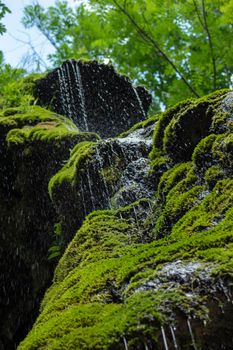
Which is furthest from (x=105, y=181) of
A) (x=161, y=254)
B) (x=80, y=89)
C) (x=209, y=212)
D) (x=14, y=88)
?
(x=80, y=89)

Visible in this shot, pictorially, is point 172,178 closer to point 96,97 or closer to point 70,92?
point 96,97

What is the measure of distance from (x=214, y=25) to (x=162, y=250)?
7627mm

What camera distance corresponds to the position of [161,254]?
104 inches

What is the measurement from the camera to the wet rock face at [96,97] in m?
9.85

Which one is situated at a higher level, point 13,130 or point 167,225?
point 13,130

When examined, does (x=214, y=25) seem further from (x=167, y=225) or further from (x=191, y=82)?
(x=167, y=225)

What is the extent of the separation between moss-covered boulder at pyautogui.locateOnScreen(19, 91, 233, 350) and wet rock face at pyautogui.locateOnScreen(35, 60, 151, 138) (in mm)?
4444

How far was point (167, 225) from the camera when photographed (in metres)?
3.91

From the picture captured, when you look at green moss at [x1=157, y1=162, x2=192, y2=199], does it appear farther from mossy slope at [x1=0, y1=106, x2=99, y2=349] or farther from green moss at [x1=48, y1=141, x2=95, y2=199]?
mossy slope at [x1=0, y1=106, x2=99, y2=349]

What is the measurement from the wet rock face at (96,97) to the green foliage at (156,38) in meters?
0.78

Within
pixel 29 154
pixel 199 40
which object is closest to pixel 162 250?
pixel 29 154

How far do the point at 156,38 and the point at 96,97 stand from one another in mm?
2362

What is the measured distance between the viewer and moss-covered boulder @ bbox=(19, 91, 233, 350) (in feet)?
6.80

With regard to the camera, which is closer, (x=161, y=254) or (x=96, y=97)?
(x=161, y=254)
